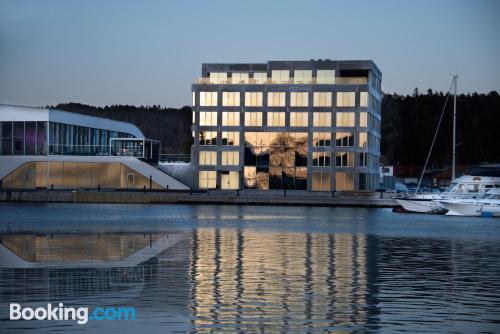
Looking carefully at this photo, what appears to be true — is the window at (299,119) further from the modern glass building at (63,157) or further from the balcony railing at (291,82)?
the modern glass building at (63,157)

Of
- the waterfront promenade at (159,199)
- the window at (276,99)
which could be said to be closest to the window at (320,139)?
the window at (276,99)

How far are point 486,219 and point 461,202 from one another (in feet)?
10.2

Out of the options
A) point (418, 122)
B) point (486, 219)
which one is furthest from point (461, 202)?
point (418, 122)

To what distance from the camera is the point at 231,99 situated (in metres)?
120

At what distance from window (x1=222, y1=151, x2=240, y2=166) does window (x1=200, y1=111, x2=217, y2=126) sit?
15.9ft

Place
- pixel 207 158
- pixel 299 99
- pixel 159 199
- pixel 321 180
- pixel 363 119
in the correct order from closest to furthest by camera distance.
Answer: pixel 159 199 → pixel 363 119 → pixel 321 180 → pixel 299 99 → pixel 207 158

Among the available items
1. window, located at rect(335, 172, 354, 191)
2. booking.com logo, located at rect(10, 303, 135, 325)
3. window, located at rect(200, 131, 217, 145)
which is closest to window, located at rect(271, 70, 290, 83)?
window, located at rect(200, 131, 217, 145)

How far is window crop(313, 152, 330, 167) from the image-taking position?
118 metres

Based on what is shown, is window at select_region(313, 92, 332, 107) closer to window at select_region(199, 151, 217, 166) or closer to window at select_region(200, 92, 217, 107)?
window at select_region(200, 92, 217, 107)

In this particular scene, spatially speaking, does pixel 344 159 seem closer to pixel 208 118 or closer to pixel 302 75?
pixel 302 75

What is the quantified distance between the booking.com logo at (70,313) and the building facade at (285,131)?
99.3m

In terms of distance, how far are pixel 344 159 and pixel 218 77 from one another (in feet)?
74.7

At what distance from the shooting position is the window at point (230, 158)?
118938 millimetres

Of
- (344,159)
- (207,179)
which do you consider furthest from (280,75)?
(207,179)
